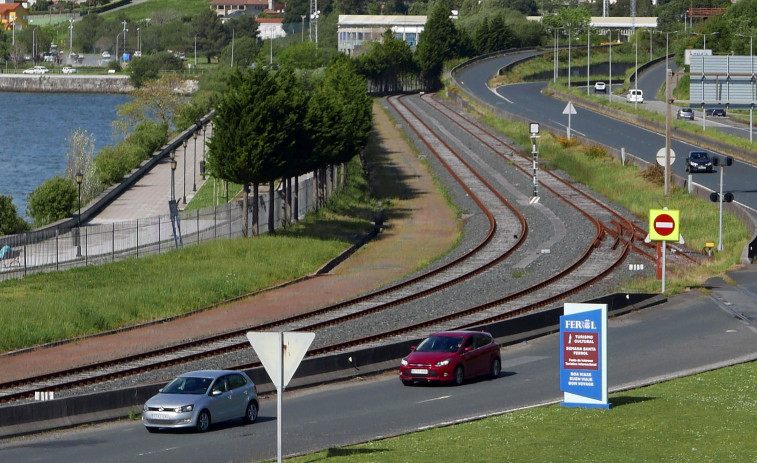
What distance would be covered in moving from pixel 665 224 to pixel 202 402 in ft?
72.1

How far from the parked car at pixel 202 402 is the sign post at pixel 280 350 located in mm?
6543

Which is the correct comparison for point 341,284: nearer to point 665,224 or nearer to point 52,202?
point 665,224

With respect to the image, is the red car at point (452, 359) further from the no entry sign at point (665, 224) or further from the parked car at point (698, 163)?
the parked car at point (698, 163)

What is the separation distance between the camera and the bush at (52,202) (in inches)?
2618

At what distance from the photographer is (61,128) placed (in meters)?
179

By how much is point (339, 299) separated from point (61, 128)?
146524 millimetres

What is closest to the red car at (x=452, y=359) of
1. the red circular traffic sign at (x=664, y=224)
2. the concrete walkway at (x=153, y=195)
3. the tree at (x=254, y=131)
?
the red circular traffic sign at (x=664, y=224)

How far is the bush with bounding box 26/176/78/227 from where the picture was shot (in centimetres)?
6650

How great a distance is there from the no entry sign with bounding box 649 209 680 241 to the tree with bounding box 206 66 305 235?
62.8 ft

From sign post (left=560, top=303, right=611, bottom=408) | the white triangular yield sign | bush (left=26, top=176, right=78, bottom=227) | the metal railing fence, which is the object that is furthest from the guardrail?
bush (left=26, top=176, right=78, bottom=227)

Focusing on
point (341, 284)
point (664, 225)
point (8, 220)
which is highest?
point (664, 225)

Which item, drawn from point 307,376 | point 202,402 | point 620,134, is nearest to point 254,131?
point 307,376

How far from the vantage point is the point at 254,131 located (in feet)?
171

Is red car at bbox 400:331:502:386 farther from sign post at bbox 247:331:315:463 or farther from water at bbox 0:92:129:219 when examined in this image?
water at bbox 0:92:129:219
